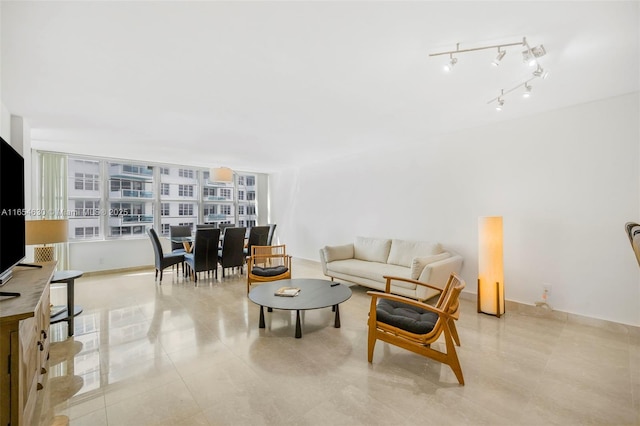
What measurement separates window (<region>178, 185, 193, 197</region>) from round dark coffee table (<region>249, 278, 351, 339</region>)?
4.96m

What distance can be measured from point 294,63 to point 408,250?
332 centimetres

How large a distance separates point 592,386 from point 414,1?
3.01m

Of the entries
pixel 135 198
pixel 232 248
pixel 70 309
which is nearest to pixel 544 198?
pixel 232 248

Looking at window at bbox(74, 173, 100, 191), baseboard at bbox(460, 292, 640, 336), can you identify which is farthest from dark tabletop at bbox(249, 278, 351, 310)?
window at bbox(74, 173, 100, 191)

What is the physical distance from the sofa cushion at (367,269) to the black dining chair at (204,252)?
217 cm

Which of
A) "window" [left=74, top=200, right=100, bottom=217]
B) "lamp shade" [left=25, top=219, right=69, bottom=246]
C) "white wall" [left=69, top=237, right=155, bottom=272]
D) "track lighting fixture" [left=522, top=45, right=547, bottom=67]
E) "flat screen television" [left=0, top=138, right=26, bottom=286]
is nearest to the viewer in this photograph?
"flat screen television" [left=0, top=138, right=26, bottom=286]

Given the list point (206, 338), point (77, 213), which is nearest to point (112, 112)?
point (206, 338)

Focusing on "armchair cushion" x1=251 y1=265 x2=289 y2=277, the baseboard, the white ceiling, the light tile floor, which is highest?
the white ceiling

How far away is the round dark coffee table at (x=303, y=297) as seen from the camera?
280 centimetres

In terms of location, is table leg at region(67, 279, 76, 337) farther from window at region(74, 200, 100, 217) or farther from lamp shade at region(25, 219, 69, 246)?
window at region(74, 200, 100, 217)

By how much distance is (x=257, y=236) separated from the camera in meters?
5.88

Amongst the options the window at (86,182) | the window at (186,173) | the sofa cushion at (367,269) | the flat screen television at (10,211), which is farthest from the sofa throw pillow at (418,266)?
the window at (86,182)

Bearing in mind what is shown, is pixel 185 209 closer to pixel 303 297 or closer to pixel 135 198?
pixel 135 198

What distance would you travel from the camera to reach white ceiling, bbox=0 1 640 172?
1777 millimetres
